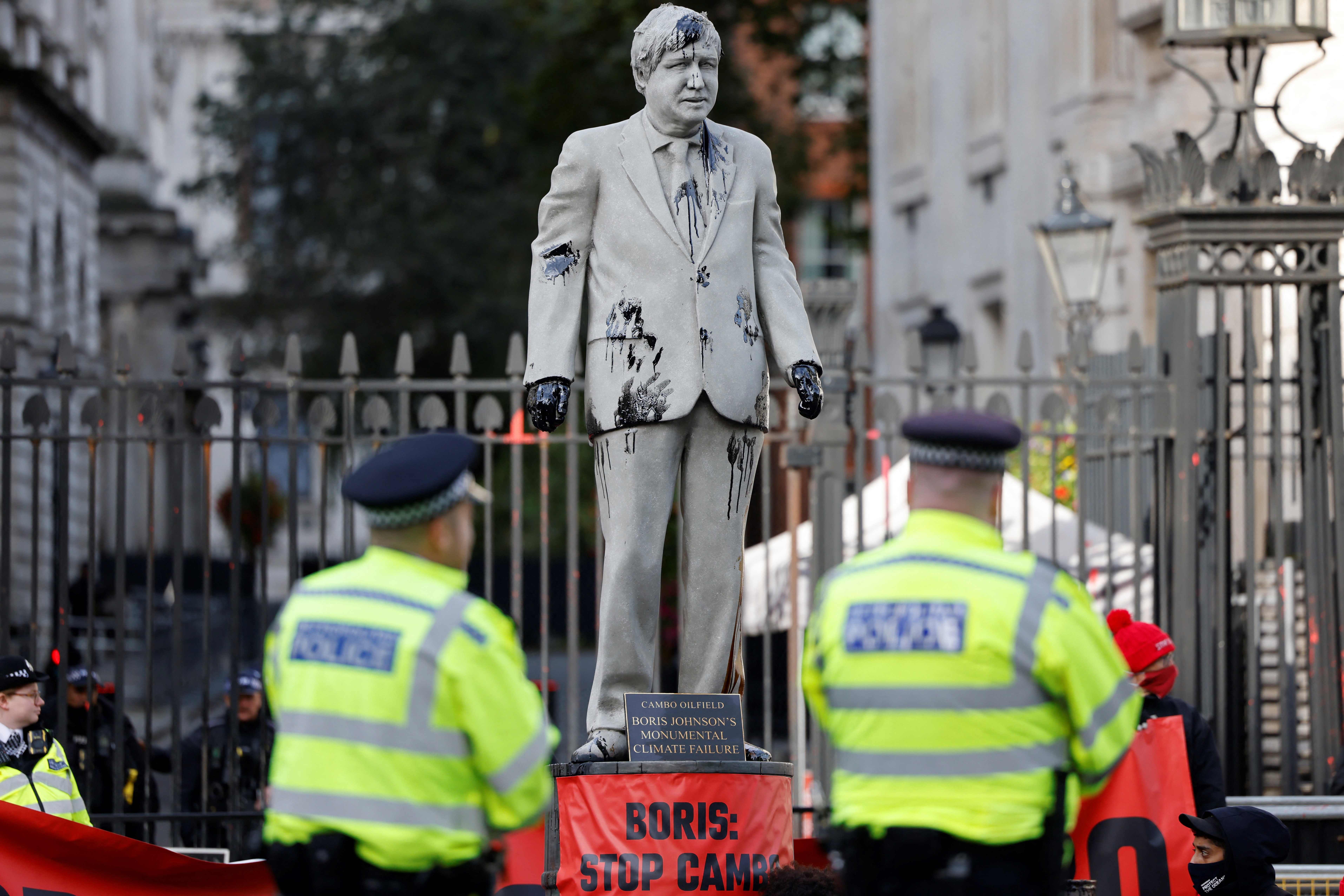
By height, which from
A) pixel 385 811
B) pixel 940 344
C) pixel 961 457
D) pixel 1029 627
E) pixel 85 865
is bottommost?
pixel 85 865

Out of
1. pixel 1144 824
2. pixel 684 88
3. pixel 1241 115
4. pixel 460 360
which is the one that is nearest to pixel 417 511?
pixel 684 88

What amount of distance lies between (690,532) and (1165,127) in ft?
46.2

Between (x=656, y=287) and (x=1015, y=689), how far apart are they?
2681mm

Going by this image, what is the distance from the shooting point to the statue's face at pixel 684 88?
6809 mm

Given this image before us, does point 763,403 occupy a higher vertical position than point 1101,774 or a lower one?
higher

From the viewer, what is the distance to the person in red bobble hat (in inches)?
287

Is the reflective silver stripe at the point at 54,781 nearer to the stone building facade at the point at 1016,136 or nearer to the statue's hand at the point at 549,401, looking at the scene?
the statue's hand at the point at 549,401

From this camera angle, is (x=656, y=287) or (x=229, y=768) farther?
(x=229, y=768)

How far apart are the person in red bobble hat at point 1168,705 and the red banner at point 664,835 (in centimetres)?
155

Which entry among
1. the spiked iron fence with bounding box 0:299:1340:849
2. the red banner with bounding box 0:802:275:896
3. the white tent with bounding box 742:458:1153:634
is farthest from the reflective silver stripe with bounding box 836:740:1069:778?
the white tent with bounding box 742:458:1153:634

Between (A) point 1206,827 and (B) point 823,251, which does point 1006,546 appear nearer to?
(A) point 1206,827

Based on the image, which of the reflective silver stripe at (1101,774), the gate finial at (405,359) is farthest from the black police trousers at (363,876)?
the gate finial at (405,359)

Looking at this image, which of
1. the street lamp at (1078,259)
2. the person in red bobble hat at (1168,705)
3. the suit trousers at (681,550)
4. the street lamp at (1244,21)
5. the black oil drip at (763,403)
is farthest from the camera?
the street lamp at (1078,259)

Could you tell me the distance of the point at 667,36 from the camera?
6809 millimetres
